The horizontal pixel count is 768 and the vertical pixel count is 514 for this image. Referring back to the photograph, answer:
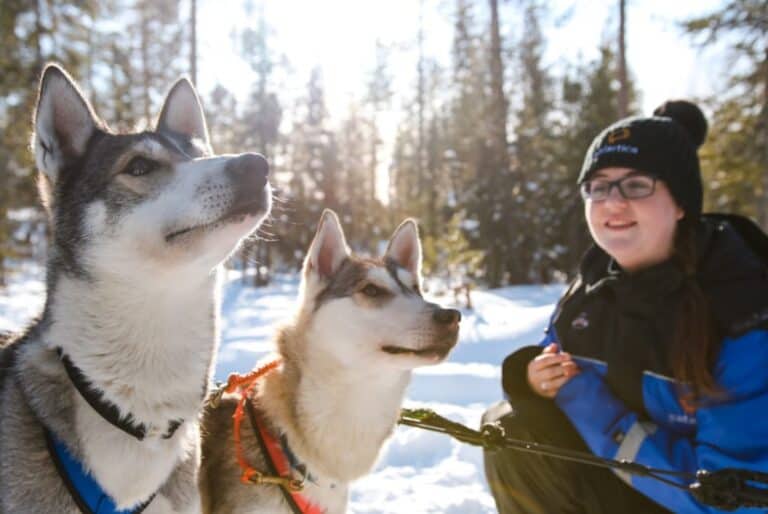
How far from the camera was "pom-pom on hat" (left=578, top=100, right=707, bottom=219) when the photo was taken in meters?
2.58

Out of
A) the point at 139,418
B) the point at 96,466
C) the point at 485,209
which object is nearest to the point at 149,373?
the point at 139,418

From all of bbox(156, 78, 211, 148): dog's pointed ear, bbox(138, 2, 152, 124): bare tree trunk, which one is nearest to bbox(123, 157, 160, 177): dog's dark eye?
bbox(156, 78, 211, 148): dog's pointed ear

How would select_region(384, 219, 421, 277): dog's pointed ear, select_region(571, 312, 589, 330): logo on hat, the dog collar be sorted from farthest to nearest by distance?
select_region(384, 219, 421, 277): dog's pointed ear
select_region(571, 312, 589, 330): logo on hat
the dog collar

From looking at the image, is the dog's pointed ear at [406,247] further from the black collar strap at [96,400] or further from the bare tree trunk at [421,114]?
the bare tree trunk at [421,114]

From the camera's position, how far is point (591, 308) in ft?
9.50

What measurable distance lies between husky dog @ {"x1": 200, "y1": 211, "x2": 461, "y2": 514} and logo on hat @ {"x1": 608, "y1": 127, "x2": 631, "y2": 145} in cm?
120

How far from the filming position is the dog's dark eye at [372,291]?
2930 mm

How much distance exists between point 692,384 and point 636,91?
87.4ft

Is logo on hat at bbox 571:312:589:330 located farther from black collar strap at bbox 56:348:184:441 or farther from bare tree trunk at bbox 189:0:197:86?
bare tree trunk at bbox 189:0:197:86

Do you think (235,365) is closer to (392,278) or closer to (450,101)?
(392,278)

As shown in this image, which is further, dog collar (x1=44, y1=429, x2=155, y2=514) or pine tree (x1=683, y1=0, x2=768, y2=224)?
pine tree (x1=683, y1=0, x2=768, y2=224)

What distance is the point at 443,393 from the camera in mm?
5973

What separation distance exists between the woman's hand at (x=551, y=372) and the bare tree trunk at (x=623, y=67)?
11.6 metres

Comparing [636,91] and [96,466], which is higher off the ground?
[636,91]
